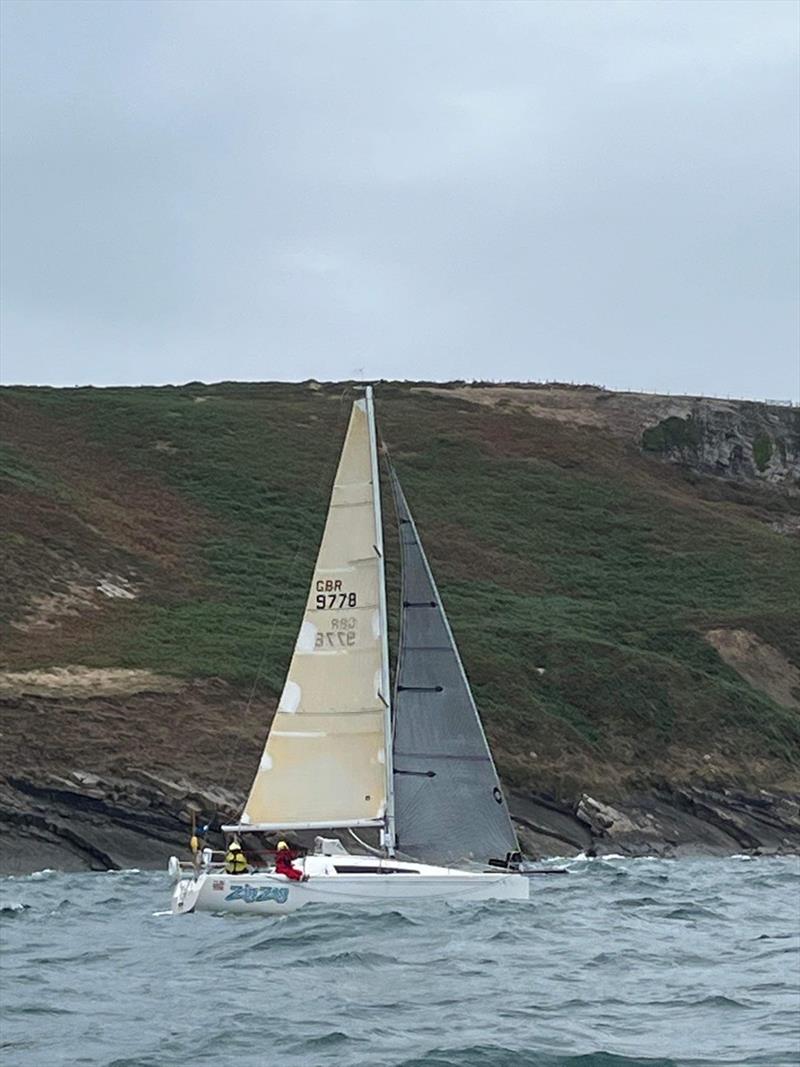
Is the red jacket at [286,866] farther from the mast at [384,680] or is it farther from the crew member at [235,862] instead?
the mast at [384,680]

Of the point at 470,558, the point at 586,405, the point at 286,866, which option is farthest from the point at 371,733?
the point at 586,405

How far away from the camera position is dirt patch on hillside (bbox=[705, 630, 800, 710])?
2970 inches

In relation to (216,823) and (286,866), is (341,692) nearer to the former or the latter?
(286,866)

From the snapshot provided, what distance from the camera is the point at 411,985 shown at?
66.2ft

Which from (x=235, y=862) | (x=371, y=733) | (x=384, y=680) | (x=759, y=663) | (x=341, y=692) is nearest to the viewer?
(x=235, y=862)

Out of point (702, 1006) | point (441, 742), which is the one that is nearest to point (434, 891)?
point (441, 742)

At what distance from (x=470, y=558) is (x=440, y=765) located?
55284mm

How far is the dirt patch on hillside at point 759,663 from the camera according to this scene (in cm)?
7544

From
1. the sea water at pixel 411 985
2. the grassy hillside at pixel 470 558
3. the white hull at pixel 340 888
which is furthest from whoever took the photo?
the grassy hillside at pixel 470 558

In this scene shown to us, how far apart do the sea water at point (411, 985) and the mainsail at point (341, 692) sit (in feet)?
10.3

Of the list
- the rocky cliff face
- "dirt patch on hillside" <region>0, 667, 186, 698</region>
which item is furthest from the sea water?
the rocky cliff face

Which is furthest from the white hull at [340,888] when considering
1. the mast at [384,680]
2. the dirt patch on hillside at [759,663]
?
the dirt patch on hillside at [759,663]

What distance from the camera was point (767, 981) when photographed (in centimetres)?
2008

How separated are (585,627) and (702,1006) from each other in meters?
60.3
